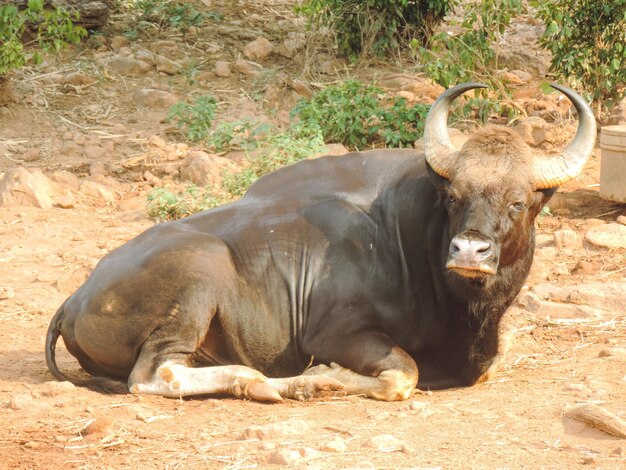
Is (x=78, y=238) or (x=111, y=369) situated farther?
(x=78, y=238)

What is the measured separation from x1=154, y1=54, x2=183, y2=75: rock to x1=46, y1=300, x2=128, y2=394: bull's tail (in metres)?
7.87

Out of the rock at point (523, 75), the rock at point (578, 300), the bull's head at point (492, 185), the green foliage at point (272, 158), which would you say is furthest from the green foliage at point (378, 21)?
the bull's head at point (492, 185)

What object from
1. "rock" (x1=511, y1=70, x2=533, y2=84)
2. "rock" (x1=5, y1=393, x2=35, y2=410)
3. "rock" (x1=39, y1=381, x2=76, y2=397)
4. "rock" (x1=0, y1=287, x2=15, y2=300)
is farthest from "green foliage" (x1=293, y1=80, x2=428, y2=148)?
"rock" (x1=5, y1=393, x2=35, y2=410)

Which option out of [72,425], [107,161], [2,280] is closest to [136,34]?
[107,161]

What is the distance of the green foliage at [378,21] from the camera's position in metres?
14.2

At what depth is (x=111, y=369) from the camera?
6.93 meters

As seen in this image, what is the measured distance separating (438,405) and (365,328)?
767 millimetres

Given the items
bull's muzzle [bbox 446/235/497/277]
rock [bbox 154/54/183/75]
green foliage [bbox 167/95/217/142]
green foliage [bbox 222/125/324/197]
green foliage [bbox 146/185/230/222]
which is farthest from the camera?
rock [bbox 154/54/183/75]

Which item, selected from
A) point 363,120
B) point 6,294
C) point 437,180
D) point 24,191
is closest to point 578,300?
point 437,180

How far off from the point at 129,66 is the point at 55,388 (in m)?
8.60

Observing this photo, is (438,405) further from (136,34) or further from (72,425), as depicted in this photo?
(136,34)

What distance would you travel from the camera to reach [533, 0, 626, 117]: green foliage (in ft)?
A: 38.7

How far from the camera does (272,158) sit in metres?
10.6

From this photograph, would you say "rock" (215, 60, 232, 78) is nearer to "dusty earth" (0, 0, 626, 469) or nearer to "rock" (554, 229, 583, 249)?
"dusty earth" (0, 0, 626, 469)
